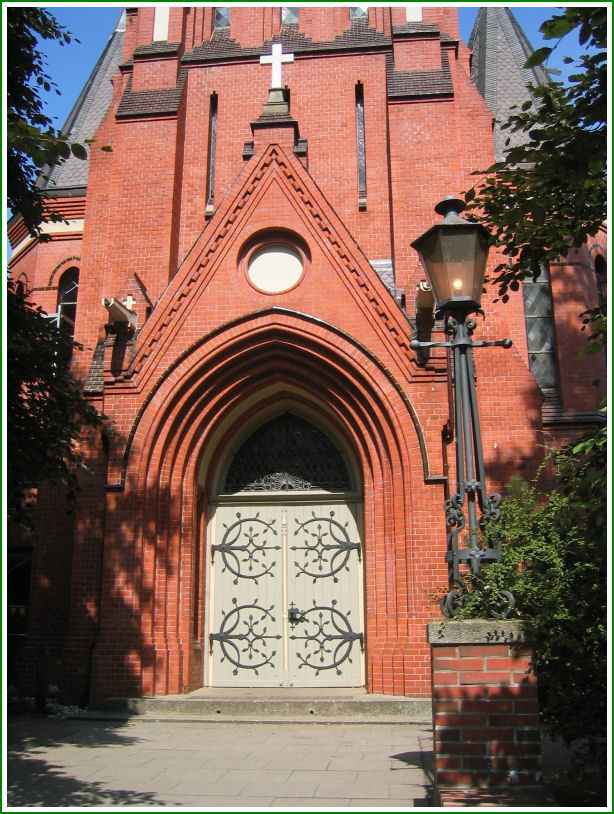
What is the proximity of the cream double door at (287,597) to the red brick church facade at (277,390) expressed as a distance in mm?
29

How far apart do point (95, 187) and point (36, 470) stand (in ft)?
24.9

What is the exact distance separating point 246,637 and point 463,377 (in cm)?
723

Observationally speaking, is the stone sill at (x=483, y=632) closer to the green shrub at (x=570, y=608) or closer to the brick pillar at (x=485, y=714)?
the brick pillar at (x=485, y=714)

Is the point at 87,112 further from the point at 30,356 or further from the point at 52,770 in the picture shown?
the point at 52,770

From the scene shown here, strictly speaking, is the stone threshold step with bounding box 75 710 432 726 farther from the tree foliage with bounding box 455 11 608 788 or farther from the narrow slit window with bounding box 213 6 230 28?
the narrow slit window with bounding box 213 6 230 28

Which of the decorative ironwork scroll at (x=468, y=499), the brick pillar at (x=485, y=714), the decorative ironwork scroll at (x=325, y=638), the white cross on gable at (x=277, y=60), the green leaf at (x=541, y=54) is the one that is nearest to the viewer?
the brick pillar at (x=485, y=714)

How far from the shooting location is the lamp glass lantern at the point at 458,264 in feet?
18.4

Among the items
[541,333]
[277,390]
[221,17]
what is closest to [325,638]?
[277,390]

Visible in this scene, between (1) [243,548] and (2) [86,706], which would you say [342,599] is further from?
(2) [86,706]

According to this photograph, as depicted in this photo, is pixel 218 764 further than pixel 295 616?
No

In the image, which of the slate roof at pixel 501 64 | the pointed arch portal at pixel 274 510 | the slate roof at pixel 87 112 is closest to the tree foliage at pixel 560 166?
the pointed arch portal at pixel 274 510

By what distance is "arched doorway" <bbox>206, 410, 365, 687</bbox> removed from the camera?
1130cm

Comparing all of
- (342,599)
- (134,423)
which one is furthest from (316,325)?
(342,599)

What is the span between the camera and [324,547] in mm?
11617
